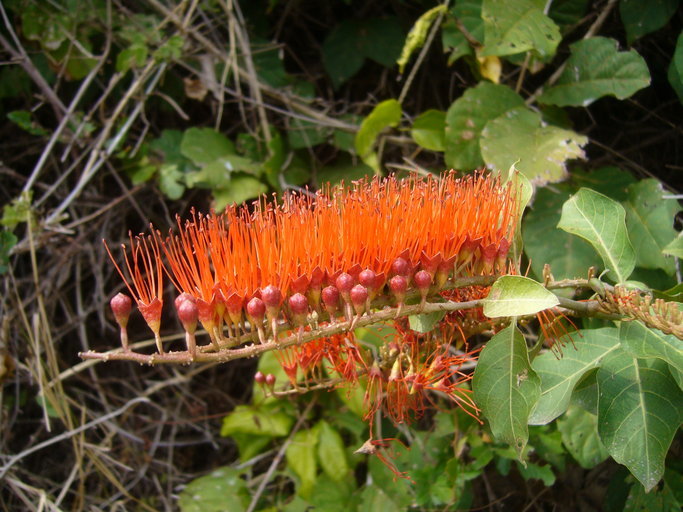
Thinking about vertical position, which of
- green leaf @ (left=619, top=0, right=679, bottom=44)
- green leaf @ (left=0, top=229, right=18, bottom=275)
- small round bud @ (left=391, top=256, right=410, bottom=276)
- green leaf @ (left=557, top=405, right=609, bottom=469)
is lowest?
green leaf @ (left=557, top=405, right=609, bottom=469)

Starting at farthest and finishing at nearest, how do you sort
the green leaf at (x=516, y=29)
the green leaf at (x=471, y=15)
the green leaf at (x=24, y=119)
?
1. the green leaf at (x=24, y=119)
2. the green leaf at (x=471, y=15)
3. the green leaf at (x=516, y=29)

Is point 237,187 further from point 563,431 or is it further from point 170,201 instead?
point 563,431

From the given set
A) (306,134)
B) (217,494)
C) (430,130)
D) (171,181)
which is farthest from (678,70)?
(217,494)

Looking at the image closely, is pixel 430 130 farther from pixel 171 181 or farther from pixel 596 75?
pixel 171 181

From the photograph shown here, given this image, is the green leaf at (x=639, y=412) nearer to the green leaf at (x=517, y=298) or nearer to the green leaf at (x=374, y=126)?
the green leaf at (x=517, y=298)

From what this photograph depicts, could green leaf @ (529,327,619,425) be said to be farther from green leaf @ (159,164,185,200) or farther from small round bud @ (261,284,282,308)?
green leaf @ (159,164,185,200)

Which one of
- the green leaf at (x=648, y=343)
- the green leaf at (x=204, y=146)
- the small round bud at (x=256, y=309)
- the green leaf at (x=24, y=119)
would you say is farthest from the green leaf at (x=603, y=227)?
the green leaf at (x=24, y=119)

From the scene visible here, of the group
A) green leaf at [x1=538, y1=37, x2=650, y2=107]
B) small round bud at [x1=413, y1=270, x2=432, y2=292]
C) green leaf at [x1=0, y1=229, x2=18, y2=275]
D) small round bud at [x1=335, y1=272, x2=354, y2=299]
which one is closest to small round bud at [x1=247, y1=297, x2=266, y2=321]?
small round bud at [x1=335, y1=272, x2=354, y2=299]
